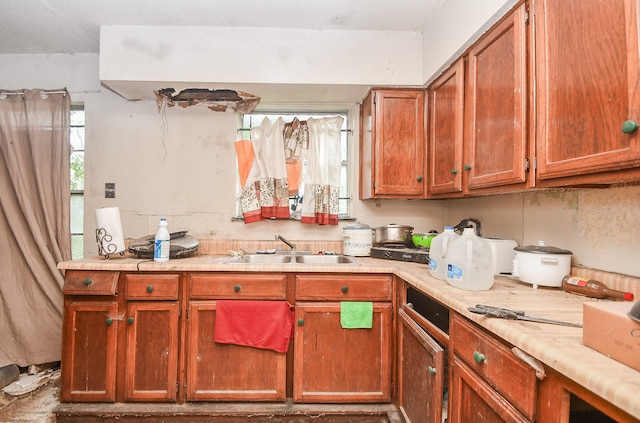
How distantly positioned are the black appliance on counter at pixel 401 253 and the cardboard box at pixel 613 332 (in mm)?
1190

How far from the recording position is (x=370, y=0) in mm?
1943

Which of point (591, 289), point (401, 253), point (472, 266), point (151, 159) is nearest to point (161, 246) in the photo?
point (151, 159)

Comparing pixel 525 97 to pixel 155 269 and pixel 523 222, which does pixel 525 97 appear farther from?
pixel 155 269

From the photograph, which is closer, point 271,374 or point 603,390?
point 603,390

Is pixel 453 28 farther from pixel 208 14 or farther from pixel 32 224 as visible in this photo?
pixel 32 224

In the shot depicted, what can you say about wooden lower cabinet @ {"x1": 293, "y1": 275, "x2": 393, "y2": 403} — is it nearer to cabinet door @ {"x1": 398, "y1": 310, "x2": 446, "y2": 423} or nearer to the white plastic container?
cabinet door @ {"x1": 398, "y1": 310, "x2": 446, "y2": 423}

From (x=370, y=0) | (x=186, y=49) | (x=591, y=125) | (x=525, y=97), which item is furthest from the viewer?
(x=186, y=49)

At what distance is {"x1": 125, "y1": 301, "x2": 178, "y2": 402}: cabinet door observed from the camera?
1823 millimetres

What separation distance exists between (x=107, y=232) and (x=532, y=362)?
7.28 feet

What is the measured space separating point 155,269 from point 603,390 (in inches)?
75.3

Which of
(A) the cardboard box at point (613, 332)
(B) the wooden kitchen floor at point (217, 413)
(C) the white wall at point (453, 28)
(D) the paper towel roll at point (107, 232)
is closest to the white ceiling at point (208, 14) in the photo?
(C) the white wall at point (453, 28)

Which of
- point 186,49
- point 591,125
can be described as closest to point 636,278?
point 591,125

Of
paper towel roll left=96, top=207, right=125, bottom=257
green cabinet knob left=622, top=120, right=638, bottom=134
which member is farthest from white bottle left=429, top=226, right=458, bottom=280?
paper towel roll left=96, top=207, right=125, bottom=257

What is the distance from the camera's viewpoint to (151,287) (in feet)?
6.04
